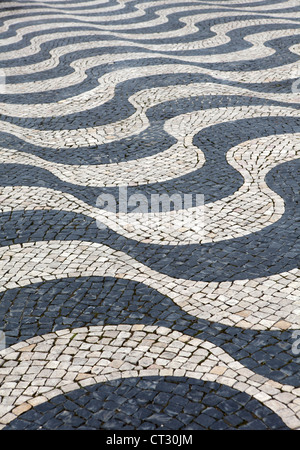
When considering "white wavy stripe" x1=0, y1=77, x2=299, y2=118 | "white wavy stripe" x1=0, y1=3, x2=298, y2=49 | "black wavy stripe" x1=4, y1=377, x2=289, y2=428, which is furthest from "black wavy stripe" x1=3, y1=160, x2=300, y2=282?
"white wavy stripe" x1=0, y1=3, x2=298, y2=49

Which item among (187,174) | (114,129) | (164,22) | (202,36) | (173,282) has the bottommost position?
(173,282)

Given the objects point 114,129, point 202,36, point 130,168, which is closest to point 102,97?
point 114,129

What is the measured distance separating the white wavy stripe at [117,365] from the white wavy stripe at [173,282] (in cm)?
50

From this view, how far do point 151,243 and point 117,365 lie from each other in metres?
1.99

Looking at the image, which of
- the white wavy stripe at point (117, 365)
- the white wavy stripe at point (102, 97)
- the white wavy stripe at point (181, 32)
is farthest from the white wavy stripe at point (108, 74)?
the white wavy stripe at point (117, 365)

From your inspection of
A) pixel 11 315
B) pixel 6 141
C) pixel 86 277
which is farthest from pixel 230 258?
pixel 6 141

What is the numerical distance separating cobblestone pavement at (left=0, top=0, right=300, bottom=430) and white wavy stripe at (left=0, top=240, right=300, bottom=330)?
0.06ft

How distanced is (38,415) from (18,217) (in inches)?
130

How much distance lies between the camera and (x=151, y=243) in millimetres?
6387

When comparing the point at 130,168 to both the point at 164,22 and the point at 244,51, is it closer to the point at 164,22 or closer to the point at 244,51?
the point at 244,51

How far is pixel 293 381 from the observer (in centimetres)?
436

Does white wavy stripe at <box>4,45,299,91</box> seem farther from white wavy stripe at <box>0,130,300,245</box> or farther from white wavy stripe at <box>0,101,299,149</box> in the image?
white wavy stripe at <box>0,130,300,245</box>

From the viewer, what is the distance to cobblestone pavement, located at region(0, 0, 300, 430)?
434cm

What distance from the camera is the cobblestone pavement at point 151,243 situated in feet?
14.2
